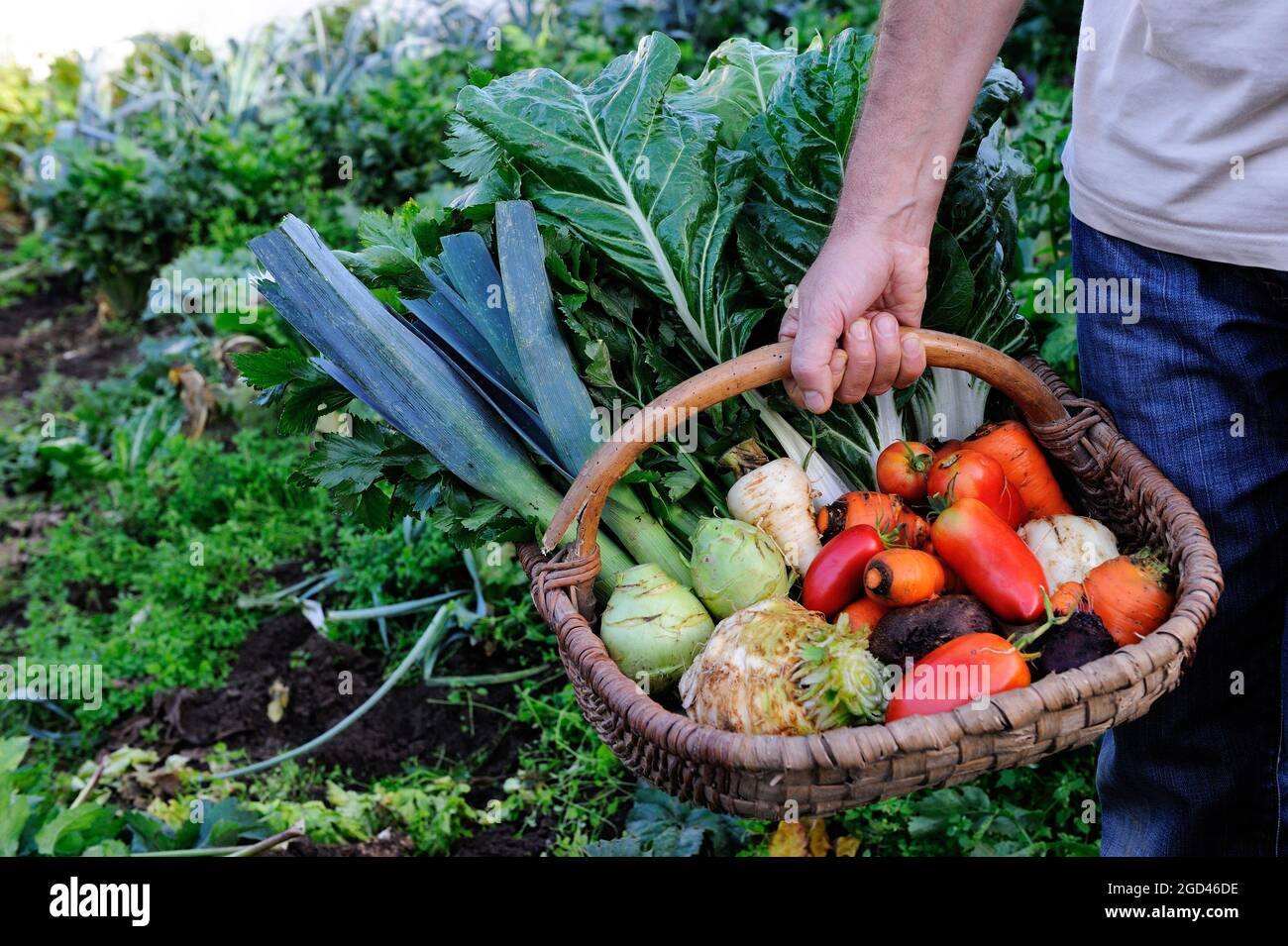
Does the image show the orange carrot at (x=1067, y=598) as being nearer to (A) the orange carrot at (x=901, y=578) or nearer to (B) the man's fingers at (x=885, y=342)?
(A) the orange carrot at (x=901, y=578)

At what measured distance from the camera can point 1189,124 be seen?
1.60 meters

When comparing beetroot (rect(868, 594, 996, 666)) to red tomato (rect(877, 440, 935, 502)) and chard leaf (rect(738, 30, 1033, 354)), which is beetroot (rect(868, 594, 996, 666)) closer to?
red tomato (rect(877, 440, 935, 502))

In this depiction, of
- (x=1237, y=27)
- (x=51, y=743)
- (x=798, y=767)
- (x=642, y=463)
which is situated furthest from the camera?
(x=51, y=743)

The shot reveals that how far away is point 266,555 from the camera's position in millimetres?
3820

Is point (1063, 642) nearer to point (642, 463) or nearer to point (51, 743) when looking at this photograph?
point (642, 463)

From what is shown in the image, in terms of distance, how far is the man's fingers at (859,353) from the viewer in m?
1.67

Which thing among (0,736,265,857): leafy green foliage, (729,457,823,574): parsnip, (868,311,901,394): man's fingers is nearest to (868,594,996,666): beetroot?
(729,457,823,574): parsnip

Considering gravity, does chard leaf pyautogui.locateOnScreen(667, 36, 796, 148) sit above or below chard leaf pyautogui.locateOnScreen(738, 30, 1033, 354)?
above

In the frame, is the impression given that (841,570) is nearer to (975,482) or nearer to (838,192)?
(975,482)

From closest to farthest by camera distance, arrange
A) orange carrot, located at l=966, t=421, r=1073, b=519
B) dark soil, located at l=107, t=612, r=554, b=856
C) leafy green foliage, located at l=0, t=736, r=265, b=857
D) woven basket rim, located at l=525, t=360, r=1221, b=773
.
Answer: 1. woven basket rim, located at l=525, t=360, r=1221, b=773
2. orange carrot, located at l=966, t=421, r=1073, b=519
3. leafy green foliage, located at l=0, t=736, r=265, b=857
4. dark soil, located at l=107, t=612, r=554, b=856

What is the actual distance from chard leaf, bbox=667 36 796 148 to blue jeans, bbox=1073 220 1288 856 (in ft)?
2.25

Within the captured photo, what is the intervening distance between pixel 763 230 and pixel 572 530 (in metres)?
0.69

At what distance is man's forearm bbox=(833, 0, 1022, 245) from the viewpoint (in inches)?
63.5
